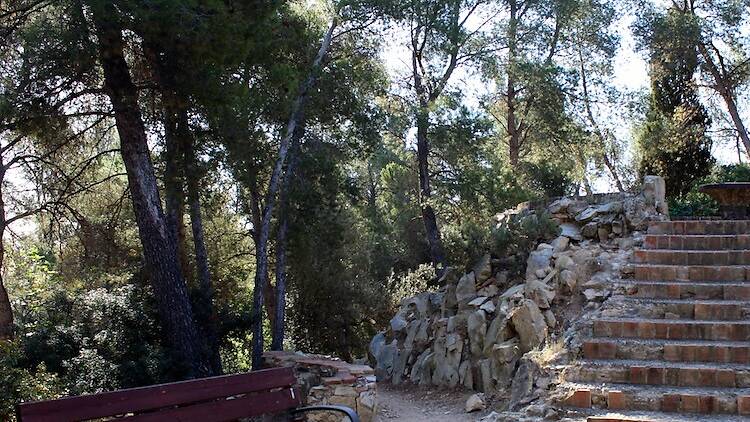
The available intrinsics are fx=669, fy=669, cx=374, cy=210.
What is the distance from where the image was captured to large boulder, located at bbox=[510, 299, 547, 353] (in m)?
8.06

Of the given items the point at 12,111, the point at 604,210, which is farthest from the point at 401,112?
the point at 12,111

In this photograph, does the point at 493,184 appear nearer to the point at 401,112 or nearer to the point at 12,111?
the point at 401,112

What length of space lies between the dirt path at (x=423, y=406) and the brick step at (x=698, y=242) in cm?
301

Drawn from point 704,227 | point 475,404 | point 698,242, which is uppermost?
point 704,227

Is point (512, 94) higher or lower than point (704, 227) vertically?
higher

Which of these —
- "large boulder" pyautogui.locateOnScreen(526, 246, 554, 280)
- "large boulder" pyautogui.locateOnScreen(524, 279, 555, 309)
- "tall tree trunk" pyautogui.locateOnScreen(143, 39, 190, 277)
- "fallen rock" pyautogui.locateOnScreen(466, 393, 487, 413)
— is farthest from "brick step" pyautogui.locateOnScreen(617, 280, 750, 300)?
"tall tree trunk" pyautogui.locateOnScreen(143, 39, 190, 277)

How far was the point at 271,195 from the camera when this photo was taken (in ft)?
36.1

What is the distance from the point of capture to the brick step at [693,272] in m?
7.57

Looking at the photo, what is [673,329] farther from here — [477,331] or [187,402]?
[187,402]

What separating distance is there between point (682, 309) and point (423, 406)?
12.7 feet

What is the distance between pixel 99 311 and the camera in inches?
317

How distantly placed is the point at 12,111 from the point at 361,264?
10956 millimetres

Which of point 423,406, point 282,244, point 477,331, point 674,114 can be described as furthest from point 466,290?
point 674,114

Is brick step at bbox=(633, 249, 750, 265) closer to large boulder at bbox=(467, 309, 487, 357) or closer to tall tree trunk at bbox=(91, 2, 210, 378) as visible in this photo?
large boulder at bbox=(467, 309, 487, 357)
